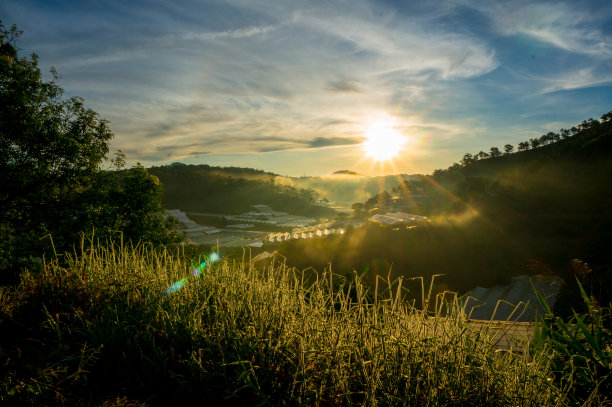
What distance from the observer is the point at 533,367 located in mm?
2631

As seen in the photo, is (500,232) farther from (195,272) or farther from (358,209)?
(358,209)

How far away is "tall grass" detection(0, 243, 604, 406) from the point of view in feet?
7.88

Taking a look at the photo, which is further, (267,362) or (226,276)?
(226,276)

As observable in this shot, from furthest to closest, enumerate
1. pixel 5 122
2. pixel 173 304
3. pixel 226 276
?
pixel 5 122 < pixel 226 276 < pixel 173 304

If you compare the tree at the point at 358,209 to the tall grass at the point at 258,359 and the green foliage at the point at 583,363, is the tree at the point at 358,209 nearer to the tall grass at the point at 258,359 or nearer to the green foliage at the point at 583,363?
the green foliage at the point at 583,363

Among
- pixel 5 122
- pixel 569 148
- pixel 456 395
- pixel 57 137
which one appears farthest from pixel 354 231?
pixel 569 148

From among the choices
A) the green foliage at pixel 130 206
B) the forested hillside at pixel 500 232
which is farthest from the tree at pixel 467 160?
the green foliage at pixel 130 206

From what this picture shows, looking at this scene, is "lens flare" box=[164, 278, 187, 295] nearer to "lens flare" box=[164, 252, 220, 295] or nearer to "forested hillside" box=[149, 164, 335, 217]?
"lens flare" box=[164, 252, 220, 295]

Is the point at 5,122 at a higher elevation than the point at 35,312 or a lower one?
higher

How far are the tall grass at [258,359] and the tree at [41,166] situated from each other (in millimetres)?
18422

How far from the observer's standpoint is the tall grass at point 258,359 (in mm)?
2402

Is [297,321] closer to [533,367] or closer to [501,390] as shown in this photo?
[501,390]

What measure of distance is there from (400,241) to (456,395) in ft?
75.5

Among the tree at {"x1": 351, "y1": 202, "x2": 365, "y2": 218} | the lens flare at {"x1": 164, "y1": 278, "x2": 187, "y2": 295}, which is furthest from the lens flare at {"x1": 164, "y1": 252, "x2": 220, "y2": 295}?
the tree at {"x1": 351, "y1": 202, "x2": 365, "y2": 218}
